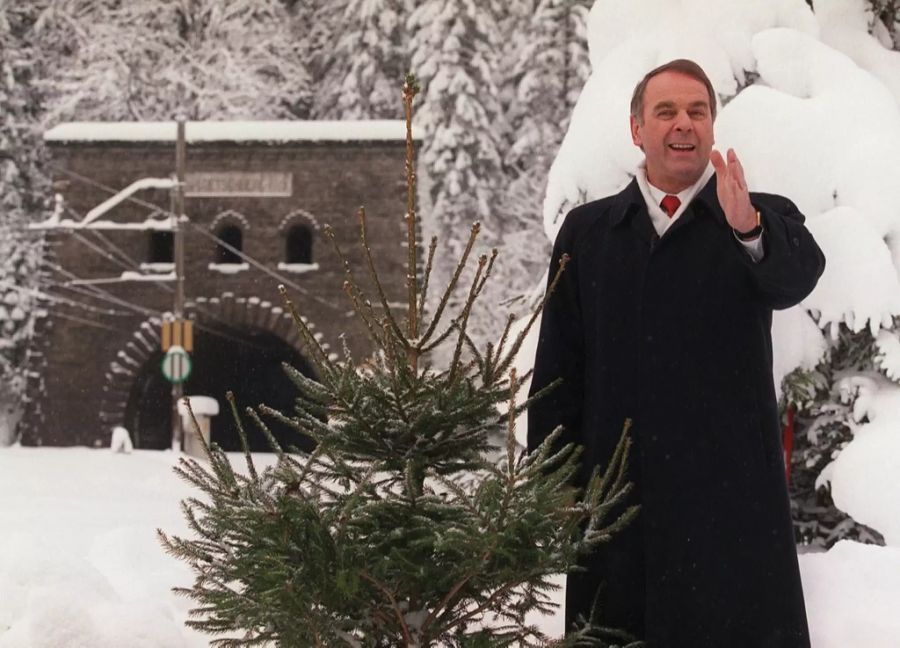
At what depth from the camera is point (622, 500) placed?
2053 mm

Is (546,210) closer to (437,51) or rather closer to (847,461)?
(847,461)

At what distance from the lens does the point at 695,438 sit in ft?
6.60

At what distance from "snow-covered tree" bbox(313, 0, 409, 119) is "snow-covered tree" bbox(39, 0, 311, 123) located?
0.31 metres

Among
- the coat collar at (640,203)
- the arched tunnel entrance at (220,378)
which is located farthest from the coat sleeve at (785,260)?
the arched tunnel entrance at (220,378)

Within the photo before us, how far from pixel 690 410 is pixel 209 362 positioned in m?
12.7

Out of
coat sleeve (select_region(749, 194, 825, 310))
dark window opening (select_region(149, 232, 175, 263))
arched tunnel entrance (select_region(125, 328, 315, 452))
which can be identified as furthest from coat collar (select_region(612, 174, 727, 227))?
dark window opening (select_region(149, 232, 175, 263))

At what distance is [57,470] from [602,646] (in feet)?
28.0

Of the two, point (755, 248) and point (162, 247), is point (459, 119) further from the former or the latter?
point (755, 248)

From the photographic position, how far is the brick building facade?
13539 millimetres

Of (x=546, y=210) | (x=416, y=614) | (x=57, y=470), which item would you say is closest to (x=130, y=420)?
(x=57, y=470)

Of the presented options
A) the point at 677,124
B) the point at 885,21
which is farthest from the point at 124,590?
the point at 885,21

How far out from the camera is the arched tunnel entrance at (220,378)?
13617 mm

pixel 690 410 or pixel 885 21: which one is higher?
pixel 885 21

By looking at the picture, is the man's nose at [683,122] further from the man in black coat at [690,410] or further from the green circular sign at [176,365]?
the green circular sign at [176,365]
